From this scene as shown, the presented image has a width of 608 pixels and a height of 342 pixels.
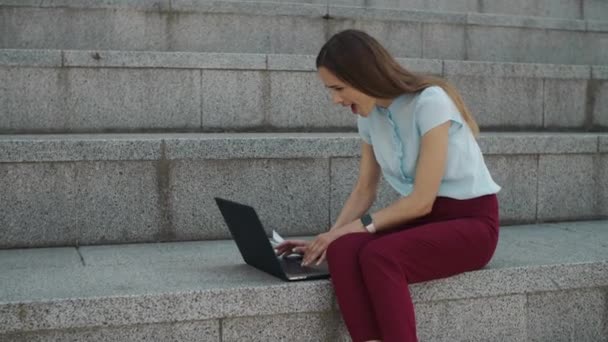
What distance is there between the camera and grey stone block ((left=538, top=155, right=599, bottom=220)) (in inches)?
210

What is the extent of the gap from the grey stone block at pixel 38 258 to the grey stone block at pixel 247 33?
241 centimetres

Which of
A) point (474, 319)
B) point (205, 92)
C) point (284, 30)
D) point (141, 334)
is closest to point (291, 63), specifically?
point (205, 92)

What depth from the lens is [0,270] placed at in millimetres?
3809

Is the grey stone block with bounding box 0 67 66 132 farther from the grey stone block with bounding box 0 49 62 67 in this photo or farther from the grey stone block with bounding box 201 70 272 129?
the grey stone block with bounding box 201 70 272 129

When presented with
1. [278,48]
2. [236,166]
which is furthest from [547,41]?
[236,166]

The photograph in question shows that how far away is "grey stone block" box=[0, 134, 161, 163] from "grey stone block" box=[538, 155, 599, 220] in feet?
7.61

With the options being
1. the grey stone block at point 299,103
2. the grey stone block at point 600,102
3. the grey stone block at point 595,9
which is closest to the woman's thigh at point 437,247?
the grey stone block at point 299,103

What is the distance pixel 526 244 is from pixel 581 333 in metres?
0.54

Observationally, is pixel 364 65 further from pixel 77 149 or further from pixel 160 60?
pixel 160 60

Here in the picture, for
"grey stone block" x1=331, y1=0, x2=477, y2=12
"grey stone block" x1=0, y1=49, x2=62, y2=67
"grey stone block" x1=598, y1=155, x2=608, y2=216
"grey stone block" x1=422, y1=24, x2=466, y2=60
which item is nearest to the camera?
"grey stone block" x1=0, y1=49, x2=62, y2=67

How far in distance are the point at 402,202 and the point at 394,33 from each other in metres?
3.57

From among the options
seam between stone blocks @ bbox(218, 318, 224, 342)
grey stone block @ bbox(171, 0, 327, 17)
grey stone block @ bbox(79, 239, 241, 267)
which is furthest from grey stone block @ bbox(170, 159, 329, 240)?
grey stone block @ bbox(171, 0, 327, 17)

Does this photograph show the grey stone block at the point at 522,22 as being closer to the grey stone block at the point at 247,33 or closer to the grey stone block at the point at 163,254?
the grey stone block at the point at 247,33

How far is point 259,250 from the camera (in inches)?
144
